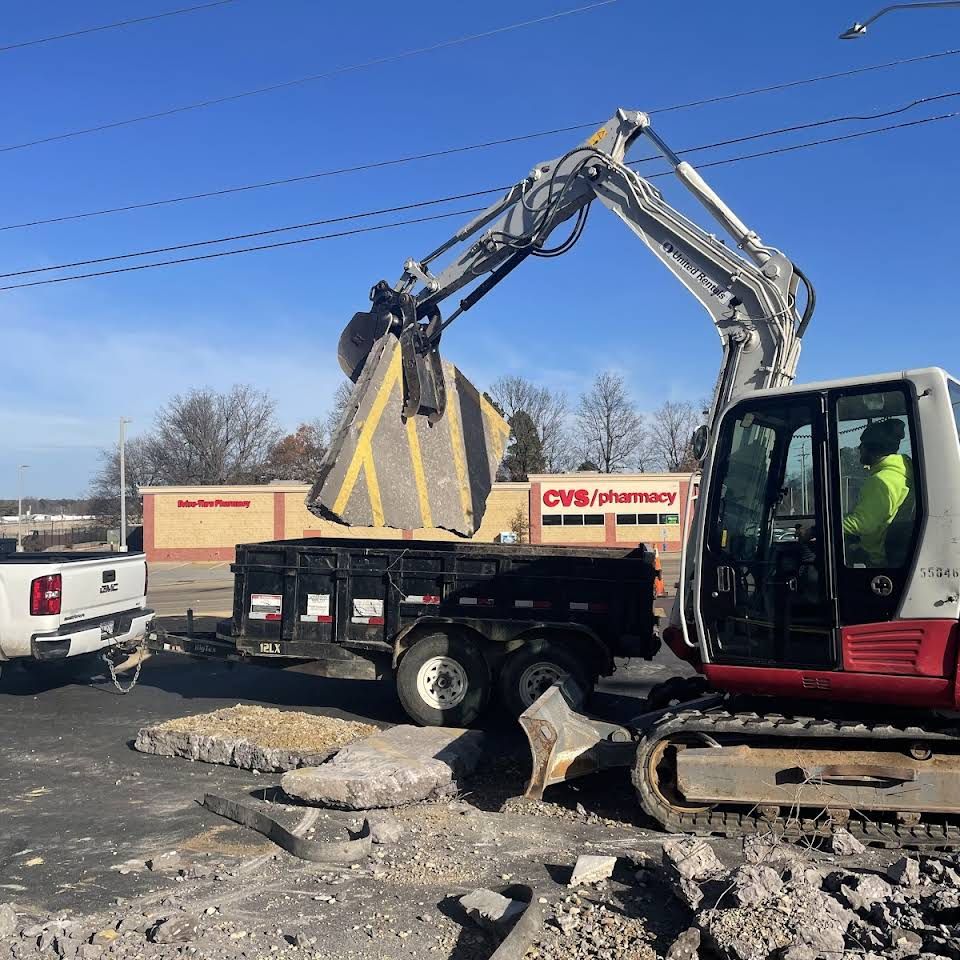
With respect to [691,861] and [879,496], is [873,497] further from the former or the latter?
[691,861]

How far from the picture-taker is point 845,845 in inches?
213

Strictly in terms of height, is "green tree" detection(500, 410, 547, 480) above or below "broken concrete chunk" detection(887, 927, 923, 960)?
above

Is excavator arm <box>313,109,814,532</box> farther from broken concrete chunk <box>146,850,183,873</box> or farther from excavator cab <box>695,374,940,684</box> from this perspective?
broken concrete chunk <box>146,850,183,873</box>

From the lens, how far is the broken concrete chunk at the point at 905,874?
4.40 metres

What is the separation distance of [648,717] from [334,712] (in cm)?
413

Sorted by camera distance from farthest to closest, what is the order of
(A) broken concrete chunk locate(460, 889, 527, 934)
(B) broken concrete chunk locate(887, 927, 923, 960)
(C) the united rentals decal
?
(C) the united rentals decal < (A) broken concrete chunk locate(460, 889, 527, 934) < (B) broken concrete chunk locate(887, 927, 923, 960)

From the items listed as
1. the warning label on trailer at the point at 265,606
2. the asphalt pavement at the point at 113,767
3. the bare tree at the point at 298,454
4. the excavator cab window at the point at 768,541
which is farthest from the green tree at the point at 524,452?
the excavator cab window at the point at 768,541

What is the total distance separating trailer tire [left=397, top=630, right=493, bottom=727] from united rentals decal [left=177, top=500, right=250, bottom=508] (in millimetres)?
34649

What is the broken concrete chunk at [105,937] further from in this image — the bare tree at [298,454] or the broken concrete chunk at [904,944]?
the bare tree at [298,454]

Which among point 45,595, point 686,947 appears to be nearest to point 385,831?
point 686,947

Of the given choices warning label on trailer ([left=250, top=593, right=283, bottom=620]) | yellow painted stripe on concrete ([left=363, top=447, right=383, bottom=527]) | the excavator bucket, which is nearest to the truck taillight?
warning label on trailer ([left=250, top=593, right=283, bottom=620])

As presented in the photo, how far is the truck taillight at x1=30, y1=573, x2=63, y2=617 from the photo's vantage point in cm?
906

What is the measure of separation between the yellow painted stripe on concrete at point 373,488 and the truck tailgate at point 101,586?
333 centimetres

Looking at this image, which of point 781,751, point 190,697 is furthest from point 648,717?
point 190,697
